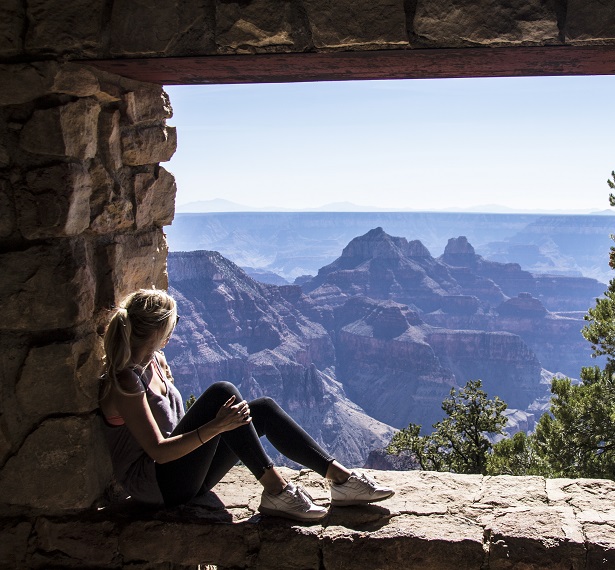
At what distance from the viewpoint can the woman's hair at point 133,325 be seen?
2.25 meters

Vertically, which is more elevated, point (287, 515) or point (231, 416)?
point (231, 416)

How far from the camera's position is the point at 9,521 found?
242cm

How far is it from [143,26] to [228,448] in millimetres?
1486

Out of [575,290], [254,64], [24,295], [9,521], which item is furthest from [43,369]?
[575,290]

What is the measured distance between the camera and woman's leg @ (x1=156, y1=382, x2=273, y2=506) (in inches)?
93.1

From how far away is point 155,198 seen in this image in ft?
9.01

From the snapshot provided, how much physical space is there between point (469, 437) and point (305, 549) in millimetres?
9169

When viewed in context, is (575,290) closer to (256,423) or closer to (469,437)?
(469,437)

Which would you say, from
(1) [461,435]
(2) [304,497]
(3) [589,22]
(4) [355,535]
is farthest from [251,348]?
(3) [589,22]

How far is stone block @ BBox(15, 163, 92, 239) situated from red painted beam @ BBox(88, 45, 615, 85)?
38cm

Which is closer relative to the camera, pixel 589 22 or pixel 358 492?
pixel 589 22

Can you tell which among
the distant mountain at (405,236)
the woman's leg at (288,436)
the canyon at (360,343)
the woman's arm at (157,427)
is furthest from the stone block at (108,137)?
the distant mountain at (405,236)

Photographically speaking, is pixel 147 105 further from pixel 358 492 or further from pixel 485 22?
pixel 358 492

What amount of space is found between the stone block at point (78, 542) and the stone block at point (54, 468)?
84mm
